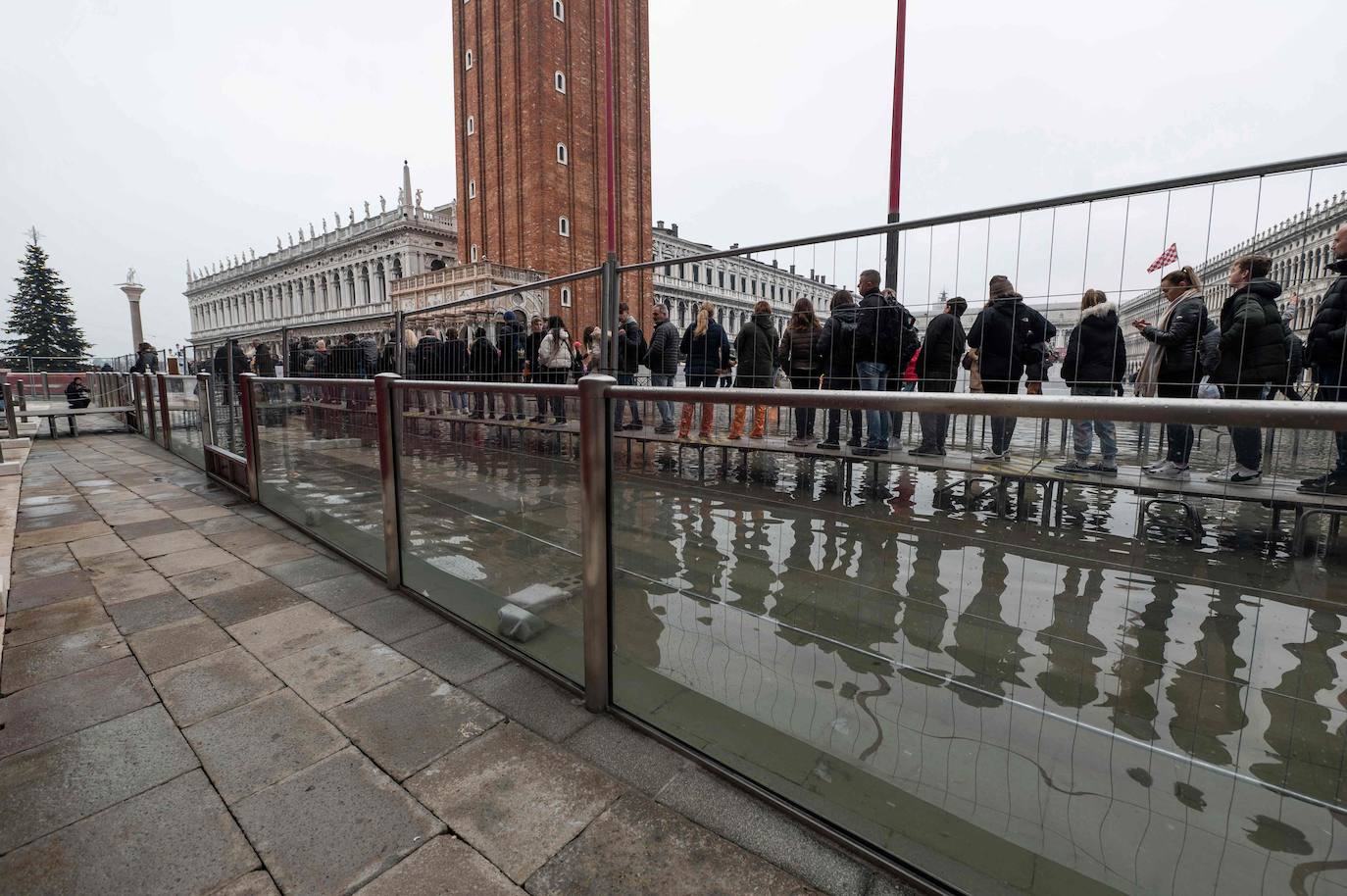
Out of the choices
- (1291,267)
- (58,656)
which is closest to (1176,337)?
(1291,267)

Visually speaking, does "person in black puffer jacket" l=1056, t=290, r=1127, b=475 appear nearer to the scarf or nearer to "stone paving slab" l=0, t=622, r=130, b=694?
the scarf

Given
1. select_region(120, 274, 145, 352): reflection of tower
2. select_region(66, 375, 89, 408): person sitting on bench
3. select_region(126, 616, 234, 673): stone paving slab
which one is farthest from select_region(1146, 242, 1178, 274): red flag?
select_region(120, 274, 145, 352): reflection of tower

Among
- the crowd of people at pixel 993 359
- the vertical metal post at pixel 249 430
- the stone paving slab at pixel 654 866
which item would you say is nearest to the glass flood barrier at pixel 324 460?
the vertical metal post at pixel 249 430

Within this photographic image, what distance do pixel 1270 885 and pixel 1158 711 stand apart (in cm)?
48

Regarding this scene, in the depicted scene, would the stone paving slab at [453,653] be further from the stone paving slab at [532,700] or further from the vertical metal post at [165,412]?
the vertical metal post at [165,412]

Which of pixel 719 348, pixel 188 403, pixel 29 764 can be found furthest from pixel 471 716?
pixel 188 403

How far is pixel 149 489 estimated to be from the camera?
6.94 metres

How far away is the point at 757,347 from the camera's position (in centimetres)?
657

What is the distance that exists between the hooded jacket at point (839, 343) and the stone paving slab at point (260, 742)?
14.6 feet

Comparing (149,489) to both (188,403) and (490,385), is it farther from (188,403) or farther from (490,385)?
(490,385)

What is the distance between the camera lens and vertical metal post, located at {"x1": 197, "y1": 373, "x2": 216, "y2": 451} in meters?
7.08

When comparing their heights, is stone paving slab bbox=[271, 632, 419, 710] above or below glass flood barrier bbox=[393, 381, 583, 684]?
below

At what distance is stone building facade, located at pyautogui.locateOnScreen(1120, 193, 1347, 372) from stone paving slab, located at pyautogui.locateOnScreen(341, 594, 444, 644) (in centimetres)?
492

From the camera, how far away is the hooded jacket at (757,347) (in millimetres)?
6527
